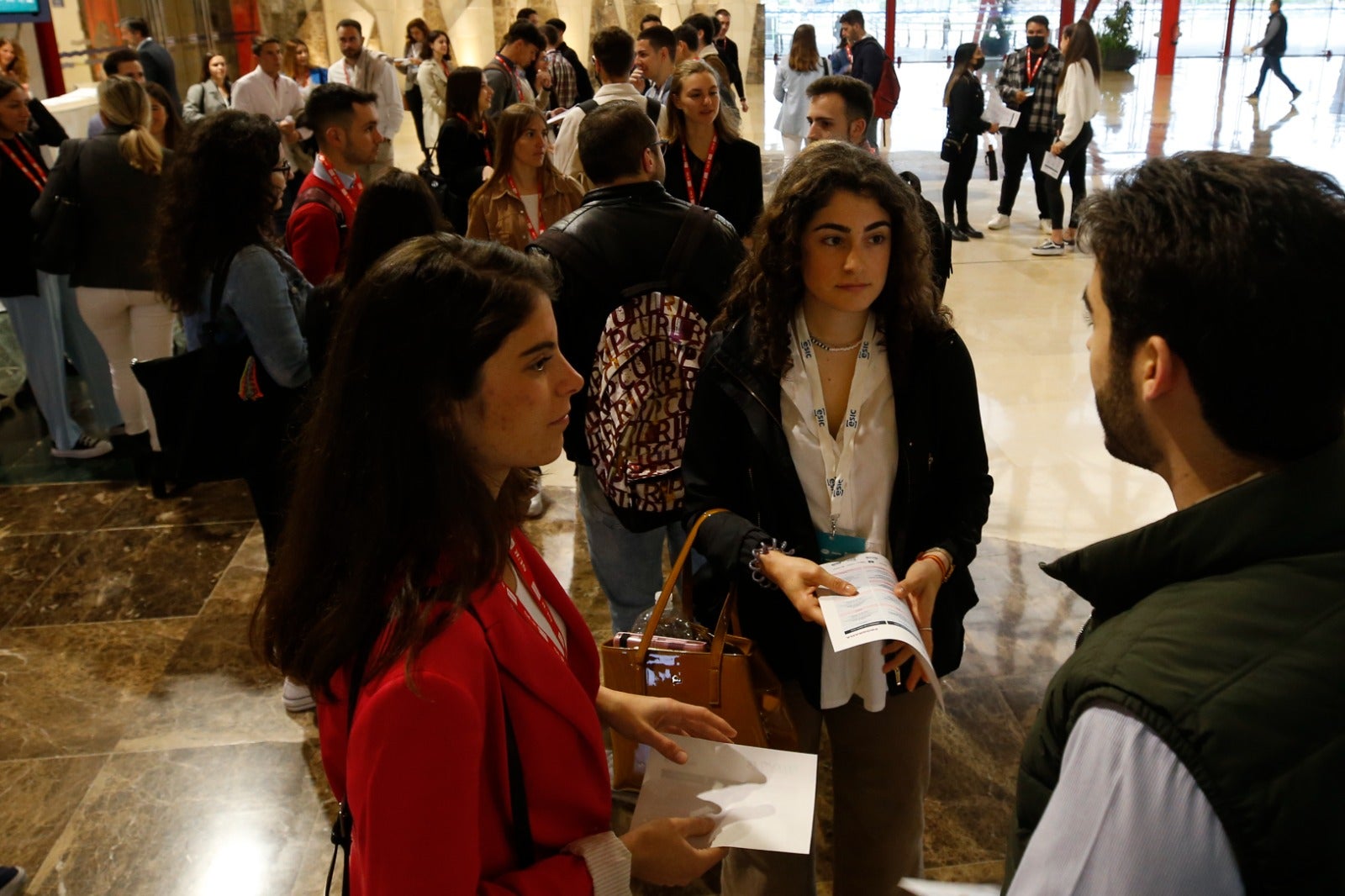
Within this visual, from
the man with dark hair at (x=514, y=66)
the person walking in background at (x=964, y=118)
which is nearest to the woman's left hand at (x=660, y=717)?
Result: the man with dark hair at (x=514, y=66)

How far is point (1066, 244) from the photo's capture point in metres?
9.06

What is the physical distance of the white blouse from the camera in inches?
80.4

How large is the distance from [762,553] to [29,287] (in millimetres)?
4616

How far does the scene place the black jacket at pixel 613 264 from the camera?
283cm

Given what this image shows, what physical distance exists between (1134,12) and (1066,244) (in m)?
19.3

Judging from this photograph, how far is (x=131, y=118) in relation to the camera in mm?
4586

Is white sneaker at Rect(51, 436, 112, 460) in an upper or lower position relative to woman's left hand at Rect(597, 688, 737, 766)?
lower

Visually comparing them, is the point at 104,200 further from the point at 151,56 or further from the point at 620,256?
the point at 151,56

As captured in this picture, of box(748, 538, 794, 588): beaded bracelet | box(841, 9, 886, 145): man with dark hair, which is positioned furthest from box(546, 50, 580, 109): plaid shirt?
box(748, 538, 794, 588): beaded bracelet

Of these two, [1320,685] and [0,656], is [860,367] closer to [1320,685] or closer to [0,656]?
[1320,685]

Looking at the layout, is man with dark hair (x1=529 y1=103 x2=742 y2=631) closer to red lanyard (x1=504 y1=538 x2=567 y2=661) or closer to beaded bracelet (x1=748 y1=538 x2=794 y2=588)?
beaded bracelet (x1=748 y1=538 x2=794 y2=588)

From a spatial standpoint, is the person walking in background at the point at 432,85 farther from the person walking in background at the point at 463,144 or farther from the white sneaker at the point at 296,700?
the white sneaker at the point at 296,700

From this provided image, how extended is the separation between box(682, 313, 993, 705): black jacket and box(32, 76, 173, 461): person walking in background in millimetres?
3265

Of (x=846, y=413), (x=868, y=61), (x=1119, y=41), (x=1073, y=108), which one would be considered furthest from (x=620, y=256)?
(x=1119, y=41)
